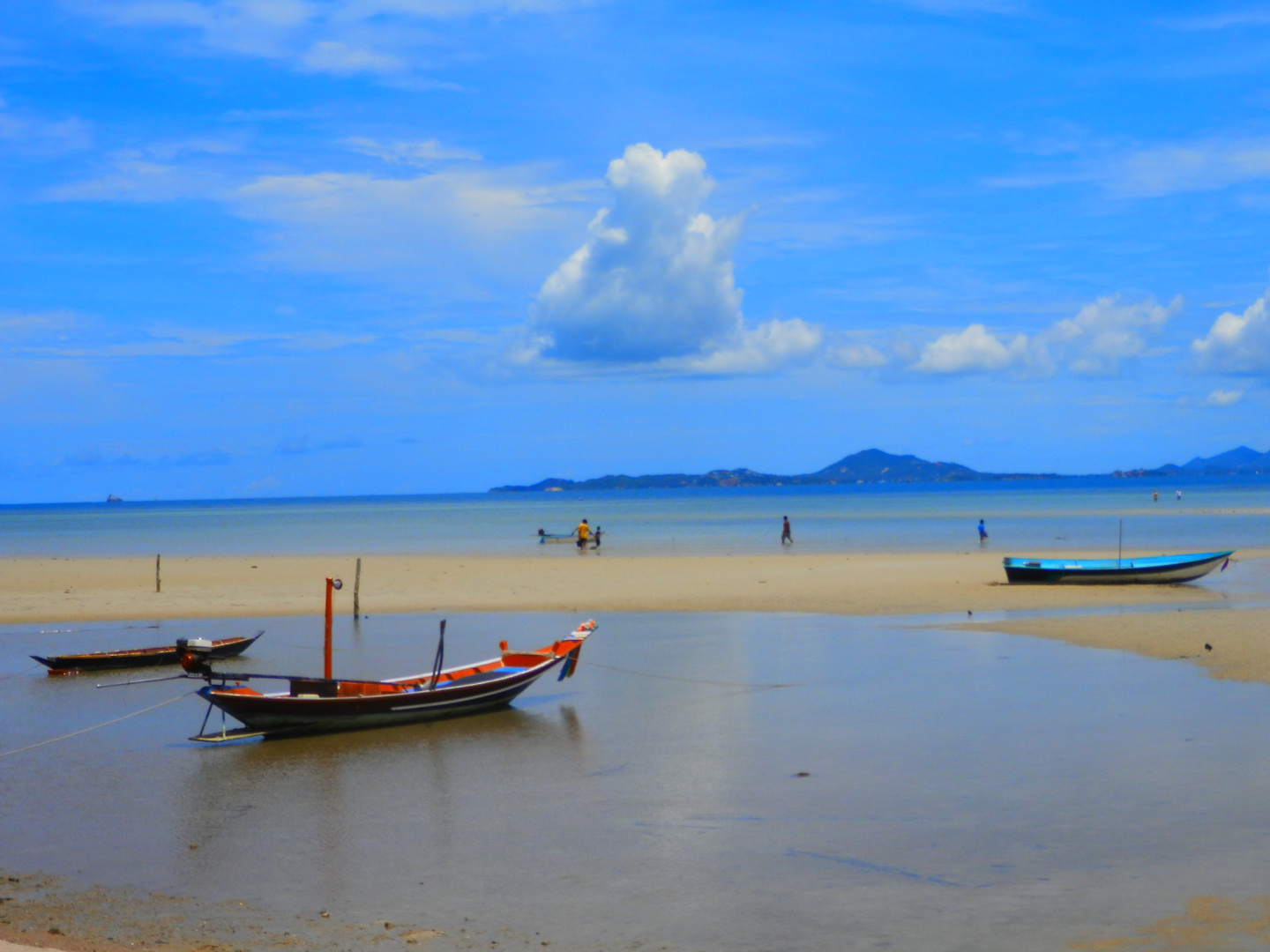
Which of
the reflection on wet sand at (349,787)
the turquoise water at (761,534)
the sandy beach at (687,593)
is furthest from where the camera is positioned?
the turquoise water at (761,534)

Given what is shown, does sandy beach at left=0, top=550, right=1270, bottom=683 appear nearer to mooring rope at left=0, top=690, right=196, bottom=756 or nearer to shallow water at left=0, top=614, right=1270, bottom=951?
shallow water at left=0, top=614, right=1270, bottom=951

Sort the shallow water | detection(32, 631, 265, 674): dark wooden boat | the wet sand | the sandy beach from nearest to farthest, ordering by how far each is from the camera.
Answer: the shallow water
detection(32, 631, 265, 674): dark wooden boat
the sandy beach
the wet sand

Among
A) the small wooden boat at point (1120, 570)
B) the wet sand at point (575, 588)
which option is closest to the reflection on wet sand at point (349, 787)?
the wet sand at point (575, 588)

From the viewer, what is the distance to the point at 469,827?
11.8 m

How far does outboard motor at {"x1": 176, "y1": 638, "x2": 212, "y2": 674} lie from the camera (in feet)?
53.0

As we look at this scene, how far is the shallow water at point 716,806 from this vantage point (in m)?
9.39

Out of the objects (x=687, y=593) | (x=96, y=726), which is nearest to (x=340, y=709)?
(x=96, y=726)

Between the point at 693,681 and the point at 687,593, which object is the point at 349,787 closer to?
the point at 693,681

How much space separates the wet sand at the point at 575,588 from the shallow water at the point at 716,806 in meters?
10.4

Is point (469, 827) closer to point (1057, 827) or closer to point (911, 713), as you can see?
point (1057, 827)

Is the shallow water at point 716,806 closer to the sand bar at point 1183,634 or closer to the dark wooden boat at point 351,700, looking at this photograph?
the dark wooden boat at point 351,700

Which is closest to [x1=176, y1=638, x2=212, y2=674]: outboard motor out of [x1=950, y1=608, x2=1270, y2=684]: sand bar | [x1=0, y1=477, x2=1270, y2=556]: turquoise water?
[x1=950, y1=608, x2=1270, y2=684]: sand bar

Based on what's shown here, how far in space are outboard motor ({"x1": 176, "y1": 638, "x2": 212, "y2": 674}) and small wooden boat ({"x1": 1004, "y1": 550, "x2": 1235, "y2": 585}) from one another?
24601 mm

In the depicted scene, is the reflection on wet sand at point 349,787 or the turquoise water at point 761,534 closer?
the reflection on wet sand at point 349,787
